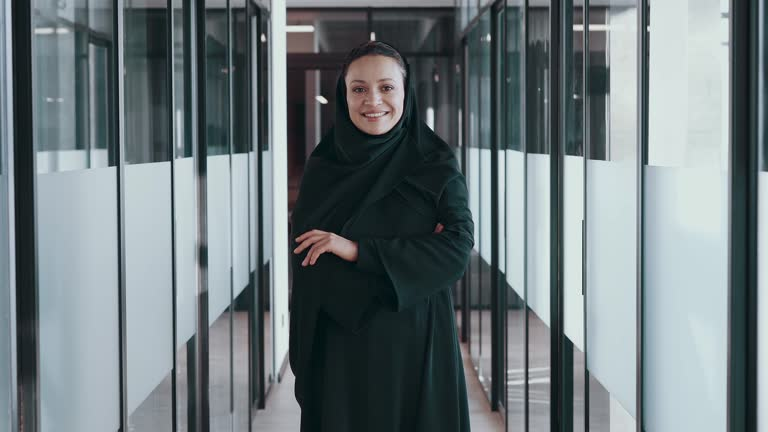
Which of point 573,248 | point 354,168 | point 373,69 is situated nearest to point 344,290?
point 354,168

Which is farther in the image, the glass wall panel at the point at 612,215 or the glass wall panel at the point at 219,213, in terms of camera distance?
the glass wall panel at the point at 219,213

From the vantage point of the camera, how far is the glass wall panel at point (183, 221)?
3215 millimetres

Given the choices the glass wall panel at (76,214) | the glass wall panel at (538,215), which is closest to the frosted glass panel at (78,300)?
the glass wall panel at (76,214)

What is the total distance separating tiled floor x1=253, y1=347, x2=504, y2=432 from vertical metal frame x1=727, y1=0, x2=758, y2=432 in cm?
355

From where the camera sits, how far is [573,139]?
125 inches

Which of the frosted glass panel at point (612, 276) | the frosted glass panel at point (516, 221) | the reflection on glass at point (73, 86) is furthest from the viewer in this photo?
the frosted glass panel at point (516, 221)

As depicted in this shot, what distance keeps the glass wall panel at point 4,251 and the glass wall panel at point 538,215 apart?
228cm

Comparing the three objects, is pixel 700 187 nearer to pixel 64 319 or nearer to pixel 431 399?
pixel 431 399

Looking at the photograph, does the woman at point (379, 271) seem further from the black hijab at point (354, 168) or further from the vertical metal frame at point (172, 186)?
the vertical metal frame at point (172, 186)

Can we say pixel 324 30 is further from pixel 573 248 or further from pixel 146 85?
pixel 146 85

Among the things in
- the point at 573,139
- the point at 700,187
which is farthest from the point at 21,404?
the point at 573,139

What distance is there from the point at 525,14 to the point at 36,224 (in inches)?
110

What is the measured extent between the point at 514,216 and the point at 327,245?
260 cm

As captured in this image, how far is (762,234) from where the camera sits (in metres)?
1.63
